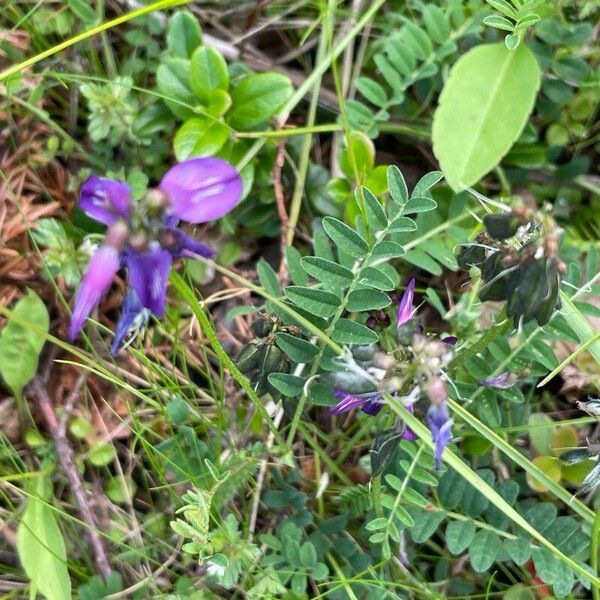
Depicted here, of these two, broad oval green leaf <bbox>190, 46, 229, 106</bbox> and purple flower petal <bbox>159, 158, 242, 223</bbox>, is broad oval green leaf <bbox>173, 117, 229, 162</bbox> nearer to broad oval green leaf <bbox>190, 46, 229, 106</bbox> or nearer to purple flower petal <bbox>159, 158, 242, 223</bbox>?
broad oval green leaf <bbox>190, 46, 229, 106</bbox>

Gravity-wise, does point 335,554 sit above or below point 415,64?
below

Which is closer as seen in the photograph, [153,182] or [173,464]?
[173,464]

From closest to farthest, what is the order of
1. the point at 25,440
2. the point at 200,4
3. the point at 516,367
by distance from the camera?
the point at 516,367 → the point at 25,440 → the point at 200,4

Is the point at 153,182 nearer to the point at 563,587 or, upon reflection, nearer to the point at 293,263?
the point at 293,263

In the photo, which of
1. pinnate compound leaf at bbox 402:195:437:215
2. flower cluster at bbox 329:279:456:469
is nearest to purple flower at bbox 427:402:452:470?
flower cluster at bbox 329:279:456:469

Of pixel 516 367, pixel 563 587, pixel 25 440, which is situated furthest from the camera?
pixel 25 440

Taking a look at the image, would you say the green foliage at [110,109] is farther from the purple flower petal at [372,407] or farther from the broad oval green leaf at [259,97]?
the purple flower petal at [372,407]

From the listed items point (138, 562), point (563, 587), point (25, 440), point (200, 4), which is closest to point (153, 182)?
point (200, 4)
